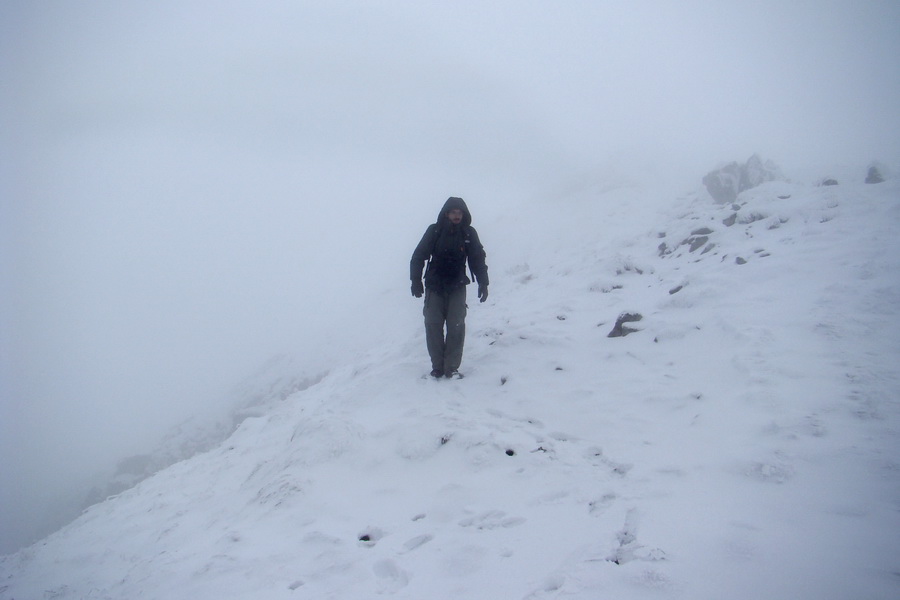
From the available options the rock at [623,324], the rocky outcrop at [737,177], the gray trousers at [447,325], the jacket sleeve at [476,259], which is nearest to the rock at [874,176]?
the rocky outcrop at [737,177]

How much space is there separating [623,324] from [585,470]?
14.2ft

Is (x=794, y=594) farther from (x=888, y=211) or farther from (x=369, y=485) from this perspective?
(x=888, y=211)

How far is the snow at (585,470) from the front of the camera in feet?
9.89

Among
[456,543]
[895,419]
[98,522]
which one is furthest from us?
[98,522]

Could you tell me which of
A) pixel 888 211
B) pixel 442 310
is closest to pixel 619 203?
pixel 888 211

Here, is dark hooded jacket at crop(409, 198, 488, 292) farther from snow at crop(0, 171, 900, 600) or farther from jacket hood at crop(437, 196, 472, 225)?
snow at crop(0, 171, 900, 600)

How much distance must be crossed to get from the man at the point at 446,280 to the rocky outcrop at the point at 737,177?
19.3 m

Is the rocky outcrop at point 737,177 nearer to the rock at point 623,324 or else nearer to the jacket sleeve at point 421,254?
the rock at point 623,324

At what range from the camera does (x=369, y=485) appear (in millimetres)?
5039

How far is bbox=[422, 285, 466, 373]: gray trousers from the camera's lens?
7.40 meters

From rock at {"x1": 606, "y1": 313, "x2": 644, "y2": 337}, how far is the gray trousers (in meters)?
3.02

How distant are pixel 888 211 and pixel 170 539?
1564cm

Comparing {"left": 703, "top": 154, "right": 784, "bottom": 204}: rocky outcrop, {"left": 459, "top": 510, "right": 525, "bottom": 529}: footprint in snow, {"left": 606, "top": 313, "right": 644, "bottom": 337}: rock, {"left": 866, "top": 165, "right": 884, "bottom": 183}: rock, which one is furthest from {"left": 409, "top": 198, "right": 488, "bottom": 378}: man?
{"left": 703, "top": 154, "right": 784, "bottom": 204}: rocky outcrop

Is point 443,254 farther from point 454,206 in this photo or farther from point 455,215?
point 454,206
